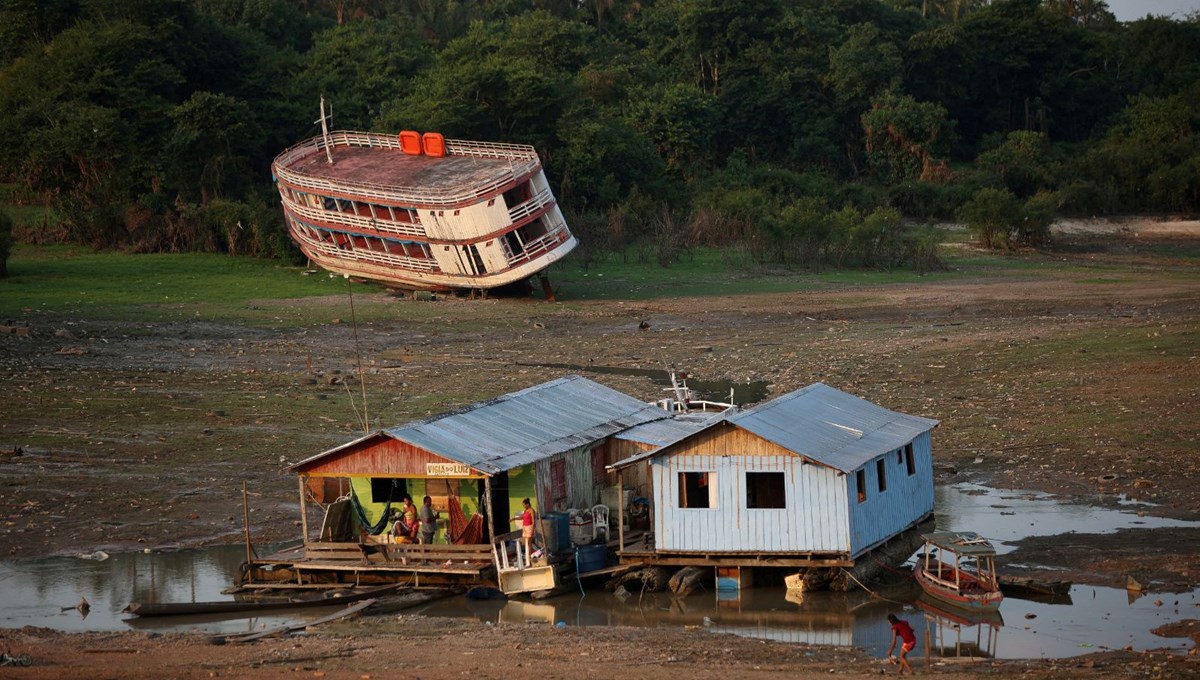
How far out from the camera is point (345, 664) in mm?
18250

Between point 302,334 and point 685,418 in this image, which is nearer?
point 685,418

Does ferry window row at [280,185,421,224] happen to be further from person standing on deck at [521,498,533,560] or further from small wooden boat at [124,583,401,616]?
small wooden boat at [124,583,401,616]

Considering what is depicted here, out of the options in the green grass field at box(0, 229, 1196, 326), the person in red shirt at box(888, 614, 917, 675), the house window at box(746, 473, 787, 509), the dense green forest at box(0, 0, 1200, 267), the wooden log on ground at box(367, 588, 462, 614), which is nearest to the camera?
the person in red shirt at box(888, 614, 917, 675)

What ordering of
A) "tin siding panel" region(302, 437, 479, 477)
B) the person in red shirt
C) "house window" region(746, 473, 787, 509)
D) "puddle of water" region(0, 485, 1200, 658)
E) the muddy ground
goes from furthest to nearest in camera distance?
1. "tin siding panel" region(302, 437, 479, 477)
2. "house window" region(746, 473, 787, 509)
3. "puddle of water" region(0, 485, 1200, 658)
4. the muddy ground
5. the person in red shirt

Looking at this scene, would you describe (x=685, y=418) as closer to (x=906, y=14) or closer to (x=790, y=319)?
(x=790, y=319)

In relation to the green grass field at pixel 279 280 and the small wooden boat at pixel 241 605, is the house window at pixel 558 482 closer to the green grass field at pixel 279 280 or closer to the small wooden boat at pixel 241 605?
the small wooden boat at pixel 241 605

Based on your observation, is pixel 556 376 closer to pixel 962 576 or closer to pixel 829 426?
pixel 829 426

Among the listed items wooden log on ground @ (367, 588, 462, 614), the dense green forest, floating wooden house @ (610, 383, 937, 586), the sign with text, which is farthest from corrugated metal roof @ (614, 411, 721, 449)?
the dense green forest

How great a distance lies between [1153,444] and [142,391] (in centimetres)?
2329

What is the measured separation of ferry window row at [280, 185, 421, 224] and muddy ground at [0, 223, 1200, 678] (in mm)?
3181

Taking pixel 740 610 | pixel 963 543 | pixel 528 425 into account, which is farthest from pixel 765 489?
pixel 528 425

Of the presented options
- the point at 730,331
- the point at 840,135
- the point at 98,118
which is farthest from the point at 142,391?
the point at 840,135

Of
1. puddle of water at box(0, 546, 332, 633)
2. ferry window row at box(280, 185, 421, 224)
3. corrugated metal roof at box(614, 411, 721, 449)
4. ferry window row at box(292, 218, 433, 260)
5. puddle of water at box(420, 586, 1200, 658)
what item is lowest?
puddle of water at box(420, 586, 1200, 658)

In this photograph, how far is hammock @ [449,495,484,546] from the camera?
24219mm
